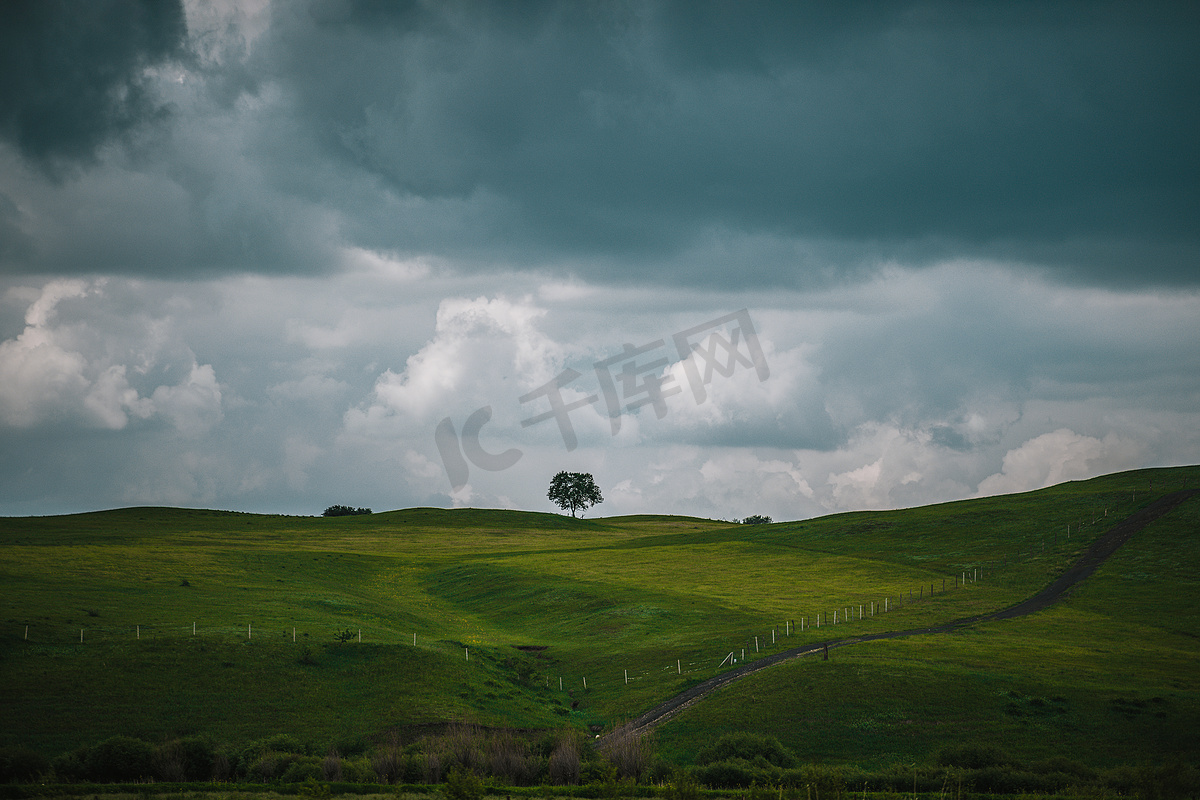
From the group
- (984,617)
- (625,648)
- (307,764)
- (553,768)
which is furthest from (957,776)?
(984,617)

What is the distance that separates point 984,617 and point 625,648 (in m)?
31.2

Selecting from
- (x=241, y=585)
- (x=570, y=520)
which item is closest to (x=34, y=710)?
(x=241, y=585)

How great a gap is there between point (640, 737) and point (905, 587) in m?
51.3

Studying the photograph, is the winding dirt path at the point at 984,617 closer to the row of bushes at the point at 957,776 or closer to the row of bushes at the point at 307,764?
the row of bushes at the point at 307,764

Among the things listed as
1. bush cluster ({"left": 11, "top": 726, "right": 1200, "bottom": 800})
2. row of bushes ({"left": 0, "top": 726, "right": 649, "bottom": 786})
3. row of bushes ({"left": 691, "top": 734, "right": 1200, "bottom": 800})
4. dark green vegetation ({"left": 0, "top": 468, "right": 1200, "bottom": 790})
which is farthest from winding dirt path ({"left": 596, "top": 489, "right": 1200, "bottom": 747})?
row of bushes ({"left": 691, "top": 734, "right": 1200, "bottom": 800})

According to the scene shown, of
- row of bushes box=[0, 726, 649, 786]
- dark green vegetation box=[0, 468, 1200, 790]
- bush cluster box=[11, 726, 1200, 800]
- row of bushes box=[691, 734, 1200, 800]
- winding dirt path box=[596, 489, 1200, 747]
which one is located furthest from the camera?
winding dirt path box=[596, 489, 1200, 747]

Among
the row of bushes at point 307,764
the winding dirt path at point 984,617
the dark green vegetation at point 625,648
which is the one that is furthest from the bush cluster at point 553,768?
the winding dirt path at point 984,617

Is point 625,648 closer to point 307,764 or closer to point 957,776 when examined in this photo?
point 307,764

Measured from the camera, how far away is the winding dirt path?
48.2 metres

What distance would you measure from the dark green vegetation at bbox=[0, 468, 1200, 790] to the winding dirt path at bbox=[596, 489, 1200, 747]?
1.43 metres

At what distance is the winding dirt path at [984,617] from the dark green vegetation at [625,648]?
4.69ft

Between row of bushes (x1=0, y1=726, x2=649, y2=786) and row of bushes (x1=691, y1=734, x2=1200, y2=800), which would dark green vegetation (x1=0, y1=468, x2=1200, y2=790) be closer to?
row of bushes (x1=691, y1=734, x2=1200, y2=800)

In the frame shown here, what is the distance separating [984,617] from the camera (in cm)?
6956

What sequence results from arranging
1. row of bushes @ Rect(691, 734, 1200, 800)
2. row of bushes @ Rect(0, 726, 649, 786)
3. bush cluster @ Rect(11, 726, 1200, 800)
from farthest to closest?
1. row of bushes @ Rect(0, 726, 649, 786)
2. bush cluster @ Rect(11, 726, 1200, 800)
3. row of bushes @ Rect(691, 734, 1200, 800)
